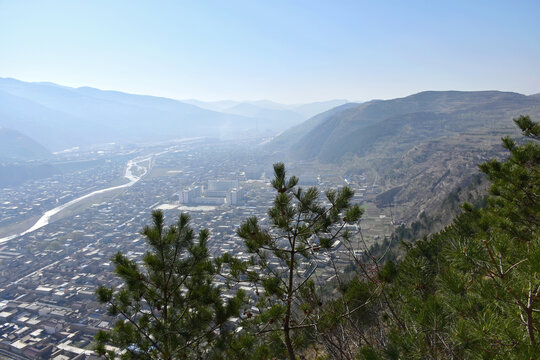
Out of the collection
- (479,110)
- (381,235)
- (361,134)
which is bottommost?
(381,235)

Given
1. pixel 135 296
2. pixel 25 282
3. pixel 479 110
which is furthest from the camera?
pixel 479 110

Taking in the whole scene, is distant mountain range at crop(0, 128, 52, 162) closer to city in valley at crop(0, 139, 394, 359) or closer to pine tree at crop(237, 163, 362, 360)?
city in valley at crop(0, 139, 394, 359)

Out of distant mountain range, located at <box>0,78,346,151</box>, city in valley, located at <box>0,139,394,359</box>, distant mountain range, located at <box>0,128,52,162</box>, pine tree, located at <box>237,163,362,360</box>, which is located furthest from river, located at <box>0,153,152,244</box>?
distant mountain range, located at <box>0,78,346,151</box>

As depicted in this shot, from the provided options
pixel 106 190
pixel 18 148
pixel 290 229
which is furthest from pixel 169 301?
pixel 18 148

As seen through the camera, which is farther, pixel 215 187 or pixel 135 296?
pixel 215 187

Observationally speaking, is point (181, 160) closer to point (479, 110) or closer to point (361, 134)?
point (361, 134)

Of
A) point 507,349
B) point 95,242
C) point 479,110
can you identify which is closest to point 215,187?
point 95,242

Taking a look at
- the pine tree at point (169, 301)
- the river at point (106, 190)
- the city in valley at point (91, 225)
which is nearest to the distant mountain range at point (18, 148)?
the city in valley at point (91, 225)
